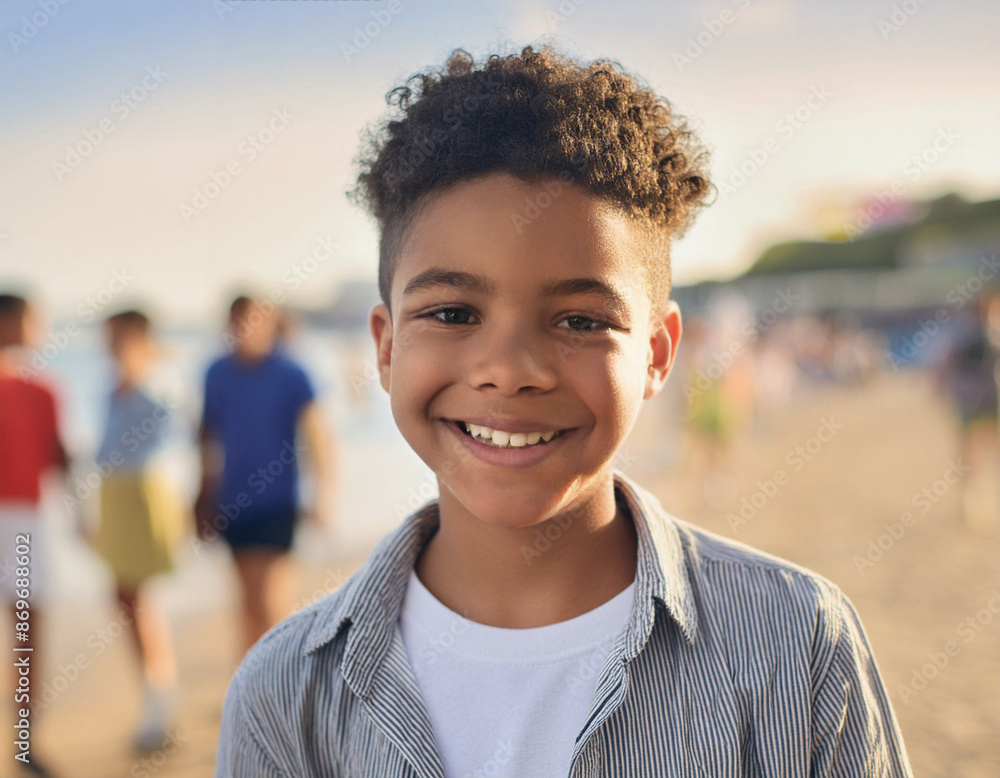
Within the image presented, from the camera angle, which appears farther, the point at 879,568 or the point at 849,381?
the point at 849,381

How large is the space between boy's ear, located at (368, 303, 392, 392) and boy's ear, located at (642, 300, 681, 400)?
1.84ft

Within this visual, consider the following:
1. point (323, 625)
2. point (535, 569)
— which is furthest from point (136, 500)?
point (535, 569)

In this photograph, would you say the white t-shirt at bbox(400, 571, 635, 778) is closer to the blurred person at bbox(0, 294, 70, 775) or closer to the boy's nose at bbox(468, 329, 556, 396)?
the boy's nose at bbox(468, 329, 556, 396)

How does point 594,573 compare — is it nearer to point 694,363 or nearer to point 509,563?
point 509,563

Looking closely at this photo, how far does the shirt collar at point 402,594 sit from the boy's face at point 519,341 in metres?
0.20

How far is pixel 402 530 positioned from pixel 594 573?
0.44 metres

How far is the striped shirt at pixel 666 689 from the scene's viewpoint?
1.45 m

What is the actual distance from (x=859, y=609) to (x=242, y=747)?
487 cm

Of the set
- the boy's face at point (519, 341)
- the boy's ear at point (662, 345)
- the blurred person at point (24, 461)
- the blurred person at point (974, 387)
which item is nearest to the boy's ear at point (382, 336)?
the boy's face at point (519, 341)

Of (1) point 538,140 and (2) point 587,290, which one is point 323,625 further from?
(1) point 538,140

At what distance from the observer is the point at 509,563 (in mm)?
1690

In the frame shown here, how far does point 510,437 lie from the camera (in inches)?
60.9

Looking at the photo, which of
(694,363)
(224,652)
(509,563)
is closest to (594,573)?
(509,563)

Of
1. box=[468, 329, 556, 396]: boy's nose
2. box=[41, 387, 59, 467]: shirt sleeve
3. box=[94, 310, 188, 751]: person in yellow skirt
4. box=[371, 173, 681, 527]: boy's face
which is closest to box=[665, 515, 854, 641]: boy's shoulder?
box=[371, 173, 681, 527]: boy's face
